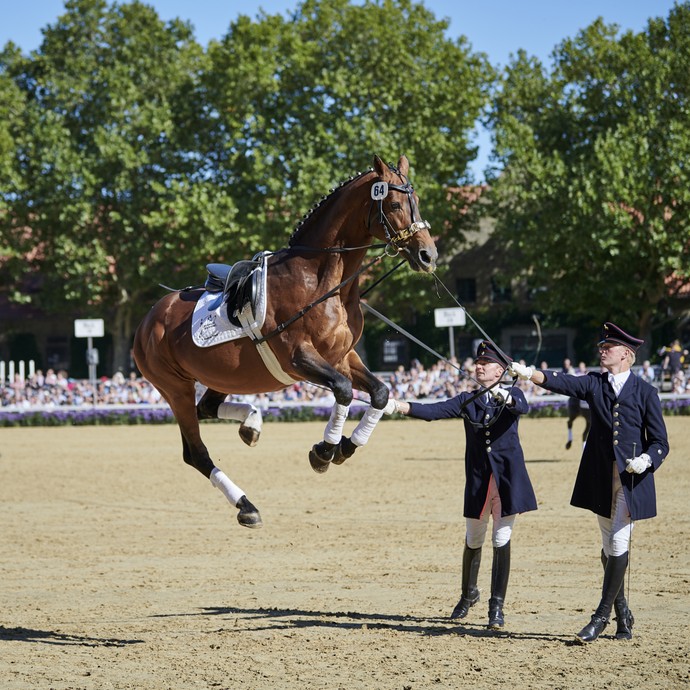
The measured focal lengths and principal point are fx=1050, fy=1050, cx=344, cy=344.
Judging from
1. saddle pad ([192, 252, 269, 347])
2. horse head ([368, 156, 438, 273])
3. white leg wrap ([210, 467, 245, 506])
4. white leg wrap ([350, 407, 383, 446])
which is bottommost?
white leg wrap ([210, 467, 245, 506])

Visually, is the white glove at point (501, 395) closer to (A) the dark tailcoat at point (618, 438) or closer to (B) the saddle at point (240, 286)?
(A) the dark tailcoat at point (618, 438)

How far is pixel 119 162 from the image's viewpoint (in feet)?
164

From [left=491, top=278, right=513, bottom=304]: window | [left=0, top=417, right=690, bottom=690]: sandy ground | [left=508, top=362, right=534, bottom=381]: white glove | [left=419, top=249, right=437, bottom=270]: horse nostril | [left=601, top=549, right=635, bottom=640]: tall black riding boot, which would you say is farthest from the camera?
[left=491, top=278, right=513, bottom=304]: window

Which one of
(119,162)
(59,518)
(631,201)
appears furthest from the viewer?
(119,162)

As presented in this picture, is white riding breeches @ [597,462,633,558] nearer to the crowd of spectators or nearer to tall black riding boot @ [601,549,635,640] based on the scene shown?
tall black riding boot @ [601,549,635,640]

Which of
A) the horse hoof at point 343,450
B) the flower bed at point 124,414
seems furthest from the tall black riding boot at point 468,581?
the flower bed at point 124,414

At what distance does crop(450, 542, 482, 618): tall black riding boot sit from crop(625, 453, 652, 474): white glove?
1.78m

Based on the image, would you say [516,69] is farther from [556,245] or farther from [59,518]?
[59,518]

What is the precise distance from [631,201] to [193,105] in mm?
20953

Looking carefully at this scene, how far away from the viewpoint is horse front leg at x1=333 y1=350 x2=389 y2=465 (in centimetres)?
857

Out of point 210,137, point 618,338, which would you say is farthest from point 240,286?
point 210,137

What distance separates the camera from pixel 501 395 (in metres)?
8.65

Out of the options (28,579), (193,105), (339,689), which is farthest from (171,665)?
(193,105)

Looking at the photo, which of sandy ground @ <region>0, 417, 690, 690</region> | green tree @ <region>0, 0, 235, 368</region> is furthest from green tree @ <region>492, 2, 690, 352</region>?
sandy ground @ <region>0, 417, 690, 690</region>
